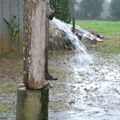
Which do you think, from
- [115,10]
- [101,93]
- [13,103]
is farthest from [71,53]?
[115,10]

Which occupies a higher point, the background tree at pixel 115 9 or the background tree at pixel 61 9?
the background tree at pixel 115 9

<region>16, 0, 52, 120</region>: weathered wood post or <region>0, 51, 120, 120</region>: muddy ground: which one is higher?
<region>16, 0, 52, 120</region>: weathered wood post

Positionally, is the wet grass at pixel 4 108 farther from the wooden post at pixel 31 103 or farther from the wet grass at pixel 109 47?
the wet grass at pixel 109 47

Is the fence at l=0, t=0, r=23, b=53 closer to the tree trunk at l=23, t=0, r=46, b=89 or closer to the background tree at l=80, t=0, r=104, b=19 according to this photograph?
the tree trunk at l=23, t=0, r=46, b=89

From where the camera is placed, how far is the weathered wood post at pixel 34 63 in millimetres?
5574

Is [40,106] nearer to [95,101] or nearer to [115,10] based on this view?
[95,101]

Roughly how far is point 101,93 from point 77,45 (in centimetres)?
840

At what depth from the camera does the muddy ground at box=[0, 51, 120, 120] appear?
7234 mm

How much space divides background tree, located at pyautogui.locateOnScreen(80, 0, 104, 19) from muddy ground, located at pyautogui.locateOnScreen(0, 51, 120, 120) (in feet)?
126

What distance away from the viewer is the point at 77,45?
56.4ft

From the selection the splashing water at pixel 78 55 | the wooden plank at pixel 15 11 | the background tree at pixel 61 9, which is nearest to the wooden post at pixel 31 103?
the splashing water at pixel 78 55

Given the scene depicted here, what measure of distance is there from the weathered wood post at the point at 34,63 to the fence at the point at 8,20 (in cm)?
911

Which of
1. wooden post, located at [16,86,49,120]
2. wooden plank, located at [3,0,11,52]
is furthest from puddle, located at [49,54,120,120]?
wooden plank, located at [3,0,11,52]

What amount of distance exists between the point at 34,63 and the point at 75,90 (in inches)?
142
